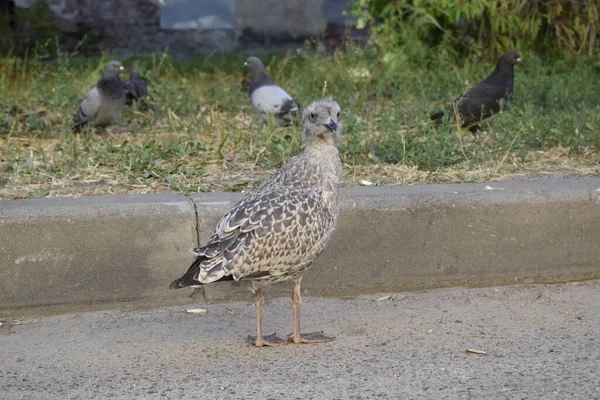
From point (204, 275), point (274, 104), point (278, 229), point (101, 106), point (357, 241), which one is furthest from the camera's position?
point (274, 104)

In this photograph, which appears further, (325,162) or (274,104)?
(274,104)

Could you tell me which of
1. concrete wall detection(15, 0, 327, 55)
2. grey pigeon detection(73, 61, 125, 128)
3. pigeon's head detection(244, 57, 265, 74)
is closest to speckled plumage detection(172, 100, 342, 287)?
grey pigeon detection(73, 61, 125, 128)

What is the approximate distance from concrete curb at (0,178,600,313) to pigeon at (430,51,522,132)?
7.41 feet

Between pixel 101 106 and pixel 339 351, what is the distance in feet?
14.6

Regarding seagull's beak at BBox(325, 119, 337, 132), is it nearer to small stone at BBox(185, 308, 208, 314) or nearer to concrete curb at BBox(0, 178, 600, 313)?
concrete curb at BBox(0, 178, 600, 313)

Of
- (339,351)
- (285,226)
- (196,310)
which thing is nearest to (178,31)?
(196,310)

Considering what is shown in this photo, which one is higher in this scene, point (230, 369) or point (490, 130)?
point (490, 130)

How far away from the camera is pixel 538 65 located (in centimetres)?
1115

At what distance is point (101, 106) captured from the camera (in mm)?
8383

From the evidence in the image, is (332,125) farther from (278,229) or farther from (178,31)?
(178,31)

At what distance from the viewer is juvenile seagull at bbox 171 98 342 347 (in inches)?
178

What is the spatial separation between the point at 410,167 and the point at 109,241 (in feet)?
7.32

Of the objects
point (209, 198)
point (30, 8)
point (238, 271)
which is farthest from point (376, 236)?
point (30, 8)

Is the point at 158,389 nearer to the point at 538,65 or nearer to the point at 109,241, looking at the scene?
the point at 109,241
